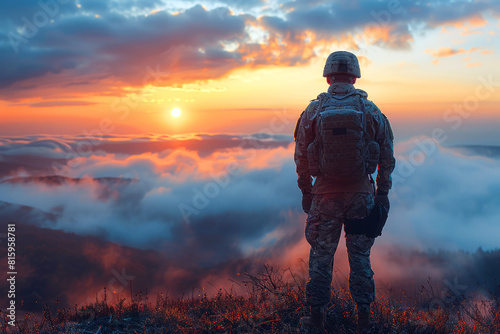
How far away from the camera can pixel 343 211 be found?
14.1 feet

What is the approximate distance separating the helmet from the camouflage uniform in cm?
18

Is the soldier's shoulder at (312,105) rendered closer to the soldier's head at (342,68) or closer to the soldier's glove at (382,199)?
the soldier's head at (342,68)

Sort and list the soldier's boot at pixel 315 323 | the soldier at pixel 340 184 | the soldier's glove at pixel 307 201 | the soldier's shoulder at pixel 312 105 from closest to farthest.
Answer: the soldier at pixel 340 184
the soldier's boot at pixel 315 323
the soldier's shoulder at pixel 312 105
the soldier's glove at pixel 307 201

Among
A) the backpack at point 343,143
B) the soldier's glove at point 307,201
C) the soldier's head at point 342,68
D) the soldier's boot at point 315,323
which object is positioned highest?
the soldier's head at point 342,68

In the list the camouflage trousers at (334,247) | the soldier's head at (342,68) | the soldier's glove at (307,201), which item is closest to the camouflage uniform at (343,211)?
the camouflage trousers at (334,247)

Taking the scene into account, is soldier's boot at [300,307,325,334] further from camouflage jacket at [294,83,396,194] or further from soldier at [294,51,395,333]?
camouflage jacket at [294,83,396,194]

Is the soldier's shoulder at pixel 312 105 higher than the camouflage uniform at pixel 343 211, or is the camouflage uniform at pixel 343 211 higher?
the soldier's shoulder at pixel 312 105

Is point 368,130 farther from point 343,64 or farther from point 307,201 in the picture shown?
point 307,201

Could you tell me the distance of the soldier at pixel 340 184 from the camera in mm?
4159

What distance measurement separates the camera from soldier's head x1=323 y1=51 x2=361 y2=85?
14.2ft

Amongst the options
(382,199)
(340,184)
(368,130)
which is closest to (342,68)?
(368,130)

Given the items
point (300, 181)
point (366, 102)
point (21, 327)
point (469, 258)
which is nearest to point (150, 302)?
point (21, 327)

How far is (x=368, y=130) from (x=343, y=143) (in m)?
0.43

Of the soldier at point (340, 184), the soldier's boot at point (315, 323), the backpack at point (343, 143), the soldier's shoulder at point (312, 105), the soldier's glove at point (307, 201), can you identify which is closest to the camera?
the backpack at point (343, 143)
